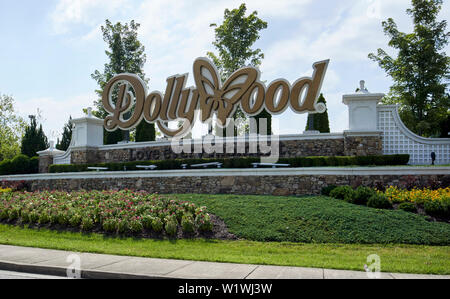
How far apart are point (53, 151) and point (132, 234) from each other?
20.7 m

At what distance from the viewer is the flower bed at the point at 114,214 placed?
1257cm

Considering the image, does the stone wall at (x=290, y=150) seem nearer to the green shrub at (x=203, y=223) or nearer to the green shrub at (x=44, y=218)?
the green shrub at (x=203, y=223)

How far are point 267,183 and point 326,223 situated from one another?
5.72 metres

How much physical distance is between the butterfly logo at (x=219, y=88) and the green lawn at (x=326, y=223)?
8761 mm

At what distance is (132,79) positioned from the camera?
2539cm

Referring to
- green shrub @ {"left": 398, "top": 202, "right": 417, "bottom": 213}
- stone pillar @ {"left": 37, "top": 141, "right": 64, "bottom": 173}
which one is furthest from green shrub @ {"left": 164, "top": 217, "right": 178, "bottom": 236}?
stone pillar @ {"left": 37, "top": 141, "right": 64, "bottom": 173}

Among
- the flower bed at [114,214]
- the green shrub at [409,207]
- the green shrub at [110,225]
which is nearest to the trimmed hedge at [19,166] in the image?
the flower bed at [114,214]

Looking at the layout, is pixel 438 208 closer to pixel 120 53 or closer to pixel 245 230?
pixel 245 230

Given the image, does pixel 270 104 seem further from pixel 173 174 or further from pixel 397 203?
pixel 397 203

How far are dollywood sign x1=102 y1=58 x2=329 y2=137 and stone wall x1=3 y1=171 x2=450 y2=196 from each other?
4.72 metres

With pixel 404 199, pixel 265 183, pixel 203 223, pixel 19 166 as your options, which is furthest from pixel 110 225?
pixel 19 166

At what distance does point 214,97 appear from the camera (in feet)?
74.5
